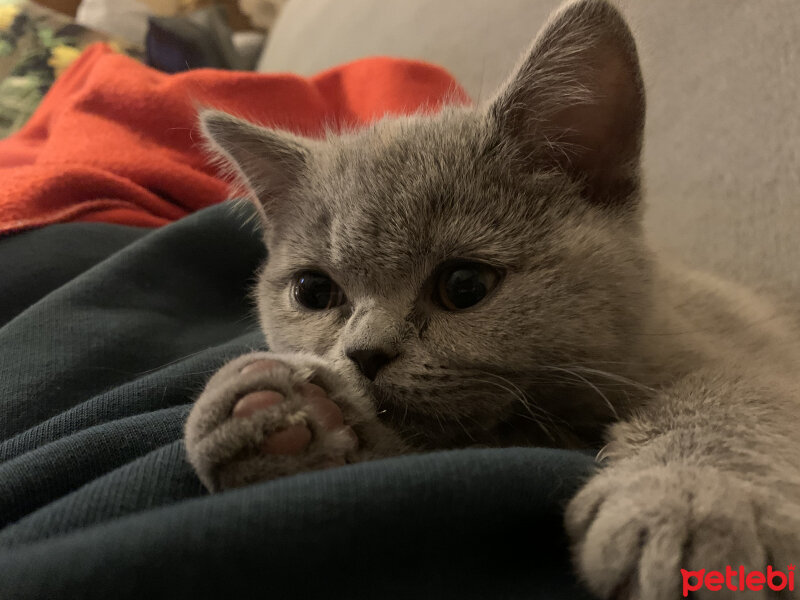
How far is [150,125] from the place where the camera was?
57.7 inches

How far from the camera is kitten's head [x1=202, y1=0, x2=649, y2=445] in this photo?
64 centimetres

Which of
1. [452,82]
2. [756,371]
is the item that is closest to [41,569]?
[756,371]

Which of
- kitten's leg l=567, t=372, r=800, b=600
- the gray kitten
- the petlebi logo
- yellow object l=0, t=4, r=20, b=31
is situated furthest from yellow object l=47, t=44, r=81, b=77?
the petlebi logo

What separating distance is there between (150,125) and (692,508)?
1464 millimetres

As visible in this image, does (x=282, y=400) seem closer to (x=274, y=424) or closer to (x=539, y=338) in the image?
(x=274, y=424)

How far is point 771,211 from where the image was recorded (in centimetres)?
92

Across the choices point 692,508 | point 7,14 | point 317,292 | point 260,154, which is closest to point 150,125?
point 260,154

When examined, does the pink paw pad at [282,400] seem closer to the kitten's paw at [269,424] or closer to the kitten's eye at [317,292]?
the kitten's paw at [269,424]

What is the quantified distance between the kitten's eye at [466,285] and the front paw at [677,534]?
10.9 inches

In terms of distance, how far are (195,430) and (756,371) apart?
628mm

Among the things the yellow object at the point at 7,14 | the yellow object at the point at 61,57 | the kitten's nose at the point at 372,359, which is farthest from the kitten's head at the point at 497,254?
the yellow object at the point at 7,14

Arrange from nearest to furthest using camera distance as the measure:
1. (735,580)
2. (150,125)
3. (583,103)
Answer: (735,580) < (583,103) < (150,125)

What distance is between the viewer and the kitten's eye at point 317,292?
80cm

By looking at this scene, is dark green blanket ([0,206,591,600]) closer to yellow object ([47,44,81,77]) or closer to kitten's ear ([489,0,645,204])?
Answer: kitten's ear ([489,0,645,204])
